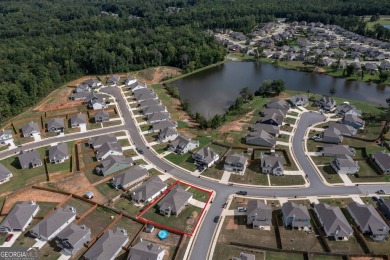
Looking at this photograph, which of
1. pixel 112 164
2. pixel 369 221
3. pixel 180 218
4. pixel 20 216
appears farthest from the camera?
pixel 112 164

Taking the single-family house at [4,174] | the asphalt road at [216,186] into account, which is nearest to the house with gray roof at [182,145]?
the asphalt road at [216,186]

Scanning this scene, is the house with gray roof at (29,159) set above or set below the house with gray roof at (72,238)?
above

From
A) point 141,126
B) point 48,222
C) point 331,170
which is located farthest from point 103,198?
point 331,170

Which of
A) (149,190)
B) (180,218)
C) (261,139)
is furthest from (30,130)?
(261,139)

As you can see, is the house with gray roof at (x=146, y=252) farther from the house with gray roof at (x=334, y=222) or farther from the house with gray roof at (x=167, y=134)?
the house with gray roof at (x=167, y=134)

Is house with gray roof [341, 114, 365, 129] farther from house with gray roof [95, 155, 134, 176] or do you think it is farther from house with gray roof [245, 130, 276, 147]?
house with gray roof [95, 155, 134, 176]

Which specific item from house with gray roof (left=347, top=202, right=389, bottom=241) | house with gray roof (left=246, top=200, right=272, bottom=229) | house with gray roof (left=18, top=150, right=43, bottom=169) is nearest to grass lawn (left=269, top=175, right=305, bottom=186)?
house with gray roof (left=246, top=200, right=272, bottom=229)

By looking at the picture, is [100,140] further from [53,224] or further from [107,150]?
[53,224]
